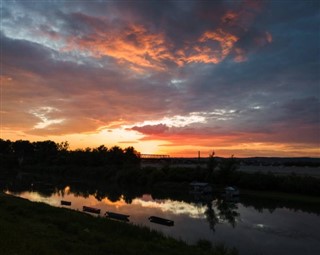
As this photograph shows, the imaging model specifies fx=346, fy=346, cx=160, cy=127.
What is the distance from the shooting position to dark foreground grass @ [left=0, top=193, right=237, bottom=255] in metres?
17.4

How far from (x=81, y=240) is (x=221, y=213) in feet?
108

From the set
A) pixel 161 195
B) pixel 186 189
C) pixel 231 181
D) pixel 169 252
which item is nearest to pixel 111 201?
pixel 161 195

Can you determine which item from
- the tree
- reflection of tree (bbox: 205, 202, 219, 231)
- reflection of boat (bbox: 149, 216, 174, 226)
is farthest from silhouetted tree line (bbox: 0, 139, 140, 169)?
reflection of boat (bbox: 149, 216, 174, 226)

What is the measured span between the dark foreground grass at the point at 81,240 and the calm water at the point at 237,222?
692 centimetres

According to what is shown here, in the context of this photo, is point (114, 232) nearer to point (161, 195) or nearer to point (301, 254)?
point (301, 254)

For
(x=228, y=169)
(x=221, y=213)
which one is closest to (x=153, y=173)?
(x=228, y=169)

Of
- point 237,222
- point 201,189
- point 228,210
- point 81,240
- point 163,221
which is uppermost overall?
point 201,189

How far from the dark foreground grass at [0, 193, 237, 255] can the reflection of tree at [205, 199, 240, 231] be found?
49.1ft

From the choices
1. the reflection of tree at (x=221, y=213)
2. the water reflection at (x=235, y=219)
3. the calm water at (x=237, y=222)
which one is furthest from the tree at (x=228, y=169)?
the reflection of tree at (x=221, y=213)

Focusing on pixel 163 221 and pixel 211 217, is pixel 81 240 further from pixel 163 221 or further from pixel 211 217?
pixel 211 217

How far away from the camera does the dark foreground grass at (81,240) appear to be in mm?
17422

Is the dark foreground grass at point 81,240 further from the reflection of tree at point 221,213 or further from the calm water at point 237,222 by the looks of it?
the reflection of tree at point 221,213

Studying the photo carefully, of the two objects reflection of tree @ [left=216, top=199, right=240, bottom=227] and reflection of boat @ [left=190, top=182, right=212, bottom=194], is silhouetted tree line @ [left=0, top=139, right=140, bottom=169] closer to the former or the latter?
reflection of boat @ [left=190, top=182, right=212, bottom=194]

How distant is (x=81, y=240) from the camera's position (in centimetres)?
2148
